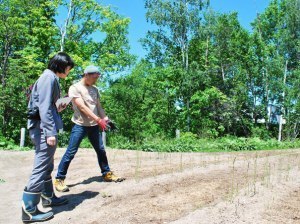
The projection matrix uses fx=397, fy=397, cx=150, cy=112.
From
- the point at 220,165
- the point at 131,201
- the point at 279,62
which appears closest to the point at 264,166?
the point at 220,165

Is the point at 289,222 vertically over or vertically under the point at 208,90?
under

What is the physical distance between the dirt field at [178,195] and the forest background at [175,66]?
17.6 metres

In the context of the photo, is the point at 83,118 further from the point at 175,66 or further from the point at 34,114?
the point at 175,66

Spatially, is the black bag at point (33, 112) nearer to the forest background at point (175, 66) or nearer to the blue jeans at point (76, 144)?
the blue jeans at point (76, 144)

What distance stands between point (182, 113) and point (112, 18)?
31.6 feet

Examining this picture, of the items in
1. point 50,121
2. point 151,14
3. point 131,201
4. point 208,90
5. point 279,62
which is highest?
point 151,14

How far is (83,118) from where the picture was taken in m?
6.19

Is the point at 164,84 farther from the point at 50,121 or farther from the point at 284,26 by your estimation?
the point at 50,121

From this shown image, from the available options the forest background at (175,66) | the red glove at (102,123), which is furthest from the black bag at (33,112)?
the forest background at (175,66)

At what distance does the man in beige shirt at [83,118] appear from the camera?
6078 mm

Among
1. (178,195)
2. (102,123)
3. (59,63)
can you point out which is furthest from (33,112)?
(178,195)

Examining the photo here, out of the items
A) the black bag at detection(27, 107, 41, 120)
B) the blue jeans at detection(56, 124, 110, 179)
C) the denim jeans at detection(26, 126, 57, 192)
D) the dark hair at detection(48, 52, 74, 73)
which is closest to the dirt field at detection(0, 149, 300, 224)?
the blue jeans at detection(56, 124, 110, 179)

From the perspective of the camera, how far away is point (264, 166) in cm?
743

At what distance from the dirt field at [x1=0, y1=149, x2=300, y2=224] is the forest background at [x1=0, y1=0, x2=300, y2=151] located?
695 inches
